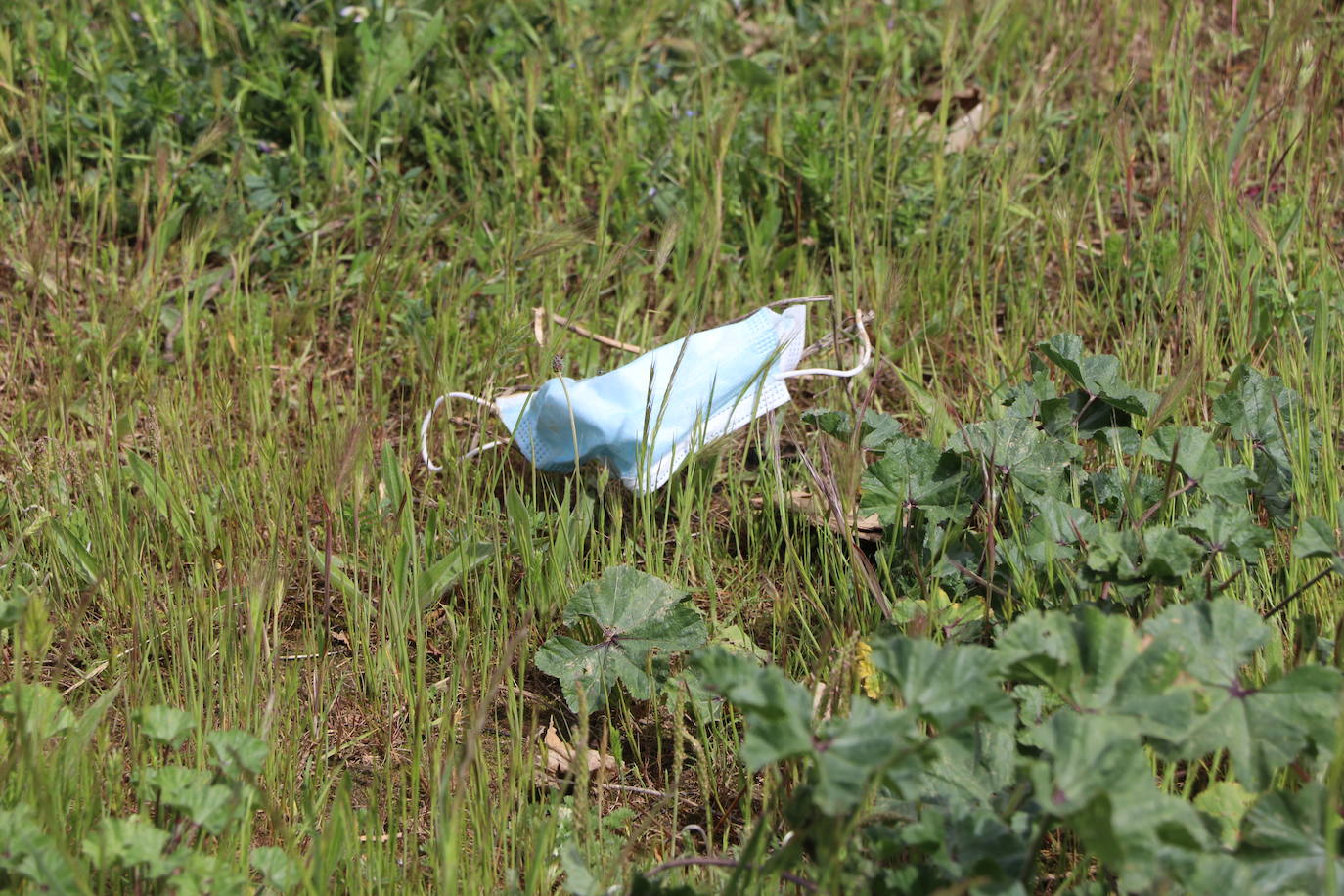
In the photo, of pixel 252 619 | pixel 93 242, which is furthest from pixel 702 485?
pixel 93 242

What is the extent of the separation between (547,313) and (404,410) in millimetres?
360

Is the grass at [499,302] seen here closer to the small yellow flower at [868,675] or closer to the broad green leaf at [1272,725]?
the small yellow flower at [868,675]

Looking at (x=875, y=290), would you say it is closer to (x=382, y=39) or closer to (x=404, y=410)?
(x=404, y=410)

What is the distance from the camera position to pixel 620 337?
8.54 ft

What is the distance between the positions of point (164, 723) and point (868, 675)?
91 cm

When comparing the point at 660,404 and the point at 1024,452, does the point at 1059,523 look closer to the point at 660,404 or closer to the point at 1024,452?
the point at 1024,452

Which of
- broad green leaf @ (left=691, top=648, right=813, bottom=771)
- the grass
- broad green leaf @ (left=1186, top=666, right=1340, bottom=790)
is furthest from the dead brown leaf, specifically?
broad green leaf @ (left=1186, top=666, right=1340, bottom=790)

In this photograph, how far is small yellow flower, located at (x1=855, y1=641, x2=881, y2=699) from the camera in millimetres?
1681

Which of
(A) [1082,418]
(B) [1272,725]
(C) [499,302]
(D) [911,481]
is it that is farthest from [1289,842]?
(C) [499,302]

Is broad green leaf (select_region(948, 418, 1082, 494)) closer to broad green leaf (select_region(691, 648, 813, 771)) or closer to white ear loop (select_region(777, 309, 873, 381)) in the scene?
white ear loop (select_region(777, 309, 873, 381))

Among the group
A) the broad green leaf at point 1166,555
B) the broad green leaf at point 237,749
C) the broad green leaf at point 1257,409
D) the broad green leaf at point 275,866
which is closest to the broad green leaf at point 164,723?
the broad green leaf at point 237,749

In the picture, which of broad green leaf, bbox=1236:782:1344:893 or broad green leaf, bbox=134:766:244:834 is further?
broad green leaf, bbox=134:766:244:834

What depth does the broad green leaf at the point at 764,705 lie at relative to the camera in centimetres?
113

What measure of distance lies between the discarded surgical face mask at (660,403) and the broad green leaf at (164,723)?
742 millimetres
